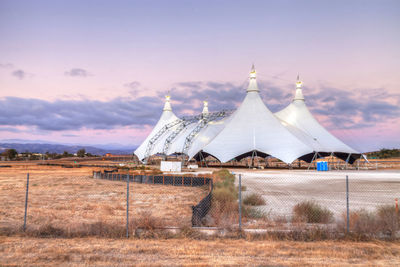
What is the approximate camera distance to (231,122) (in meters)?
51.5

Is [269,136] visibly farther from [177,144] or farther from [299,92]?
[177,144]

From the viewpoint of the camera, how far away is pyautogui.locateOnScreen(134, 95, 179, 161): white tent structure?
69000mm

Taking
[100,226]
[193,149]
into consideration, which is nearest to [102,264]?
[100,226]

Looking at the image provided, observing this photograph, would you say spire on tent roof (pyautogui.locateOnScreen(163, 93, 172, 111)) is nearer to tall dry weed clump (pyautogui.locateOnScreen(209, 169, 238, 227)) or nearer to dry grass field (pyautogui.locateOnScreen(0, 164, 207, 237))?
dry grass field (pyautogui.locateOnScreen(0, 164, 207, 237))

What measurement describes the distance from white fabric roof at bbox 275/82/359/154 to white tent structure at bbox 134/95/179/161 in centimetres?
2718

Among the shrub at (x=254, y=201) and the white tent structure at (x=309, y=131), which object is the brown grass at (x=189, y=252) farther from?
the white tent structure at (x=309, y=131)

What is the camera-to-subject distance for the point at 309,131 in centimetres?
5356

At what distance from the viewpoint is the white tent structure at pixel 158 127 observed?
69000 mm

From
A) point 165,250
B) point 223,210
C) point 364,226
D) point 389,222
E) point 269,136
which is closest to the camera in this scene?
point 165,250

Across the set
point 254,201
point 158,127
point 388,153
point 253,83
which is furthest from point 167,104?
point 388,153

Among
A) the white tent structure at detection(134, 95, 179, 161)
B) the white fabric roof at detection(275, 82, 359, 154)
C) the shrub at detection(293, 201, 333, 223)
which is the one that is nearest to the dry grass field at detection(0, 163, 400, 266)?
the shrub at detection(293, 201, 333, 223)

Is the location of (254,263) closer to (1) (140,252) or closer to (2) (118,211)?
(1) (140,252)

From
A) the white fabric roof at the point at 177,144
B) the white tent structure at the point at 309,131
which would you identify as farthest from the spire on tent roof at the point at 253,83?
the white fabric roof at the point at 177,144

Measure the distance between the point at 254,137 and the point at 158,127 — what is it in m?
32.6
